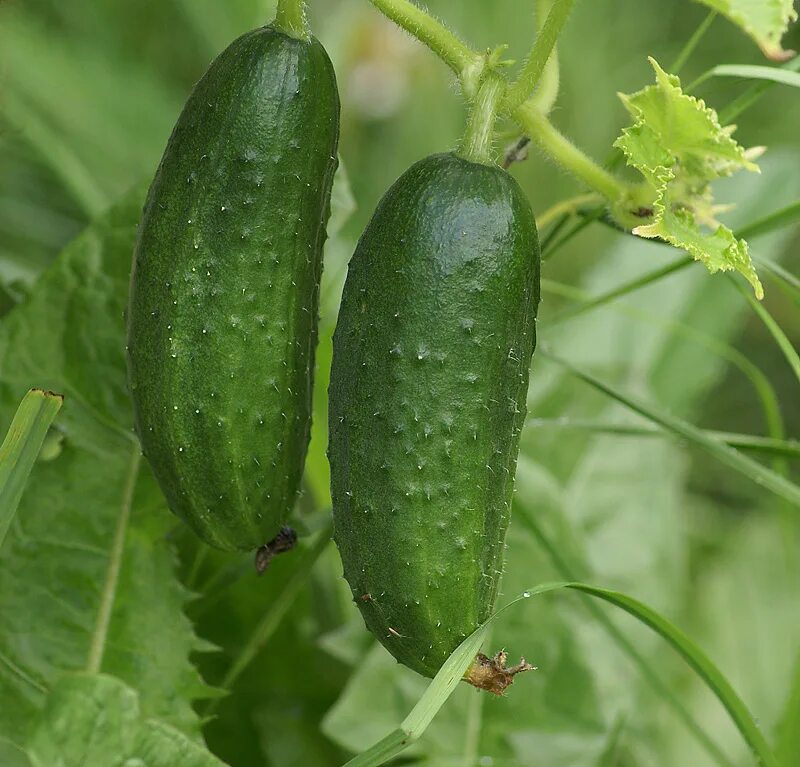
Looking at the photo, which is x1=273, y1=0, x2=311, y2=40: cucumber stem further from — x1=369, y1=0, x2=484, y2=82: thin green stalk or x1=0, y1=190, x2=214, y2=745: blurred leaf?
x1=0, y1=190, x2=214, y2=745: blurred leaf

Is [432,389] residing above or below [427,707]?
above

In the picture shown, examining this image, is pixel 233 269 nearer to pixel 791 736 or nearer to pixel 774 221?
pixel 774 221

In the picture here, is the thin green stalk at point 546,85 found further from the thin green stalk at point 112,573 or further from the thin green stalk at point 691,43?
the thin green stalk at point 112,573

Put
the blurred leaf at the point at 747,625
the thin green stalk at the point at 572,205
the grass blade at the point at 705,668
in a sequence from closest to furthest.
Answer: the grass blade at the point at 705,668
the thin green stalk at the point at 572,205
the blurred leaf at the point at 747,625

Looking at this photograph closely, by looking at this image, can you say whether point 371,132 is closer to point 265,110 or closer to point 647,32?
point 647,32

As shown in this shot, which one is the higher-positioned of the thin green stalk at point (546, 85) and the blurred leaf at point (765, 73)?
the blurred leaf at point (765, 73)

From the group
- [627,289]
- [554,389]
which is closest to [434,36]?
[627,289]

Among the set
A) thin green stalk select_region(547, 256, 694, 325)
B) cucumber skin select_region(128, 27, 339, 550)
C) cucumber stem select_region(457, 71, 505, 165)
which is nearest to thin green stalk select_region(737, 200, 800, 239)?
thin green stalk select_region(547, 256, 694, 325)

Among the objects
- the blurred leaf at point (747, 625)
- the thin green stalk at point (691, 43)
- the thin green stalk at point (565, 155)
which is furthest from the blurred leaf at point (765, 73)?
the blurred leaf at point (747, 625)
